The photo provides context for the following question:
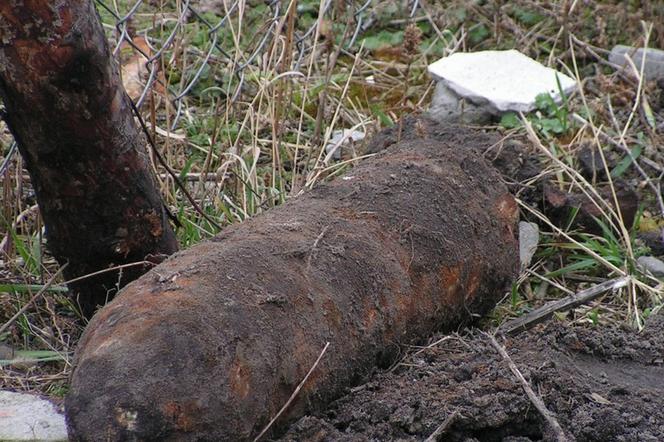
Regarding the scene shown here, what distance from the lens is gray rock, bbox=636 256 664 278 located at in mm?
3352

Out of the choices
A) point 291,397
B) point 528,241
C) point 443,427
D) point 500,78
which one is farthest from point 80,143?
point 500,78

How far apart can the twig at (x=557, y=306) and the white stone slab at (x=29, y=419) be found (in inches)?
47.2

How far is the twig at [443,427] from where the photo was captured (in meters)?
1.96

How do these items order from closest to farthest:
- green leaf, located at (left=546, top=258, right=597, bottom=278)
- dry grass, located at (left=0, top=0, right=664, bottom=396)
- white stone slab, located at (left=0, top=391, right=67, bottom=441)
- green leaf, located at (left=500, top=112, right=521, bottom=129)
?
white stone slab, located at (left=0, top=391, right=67, bottom=441), dry grass, located at (left=0, top=0, right=664, bottom=396), green leaf, located at (left=546, top=258, right=597, bottom=278), green leaf, located at (left=500, top=112, right=521, bottom=129)

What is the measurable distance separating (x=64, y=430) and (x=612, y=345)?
143 cm

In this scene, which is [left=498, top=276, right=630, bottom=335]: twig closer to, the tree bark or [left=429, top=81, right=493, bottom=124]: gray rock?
the tree bark

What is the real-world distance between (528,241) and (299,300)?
4.92 ft

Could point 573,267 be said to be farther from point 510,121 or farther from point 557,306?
point 510,121

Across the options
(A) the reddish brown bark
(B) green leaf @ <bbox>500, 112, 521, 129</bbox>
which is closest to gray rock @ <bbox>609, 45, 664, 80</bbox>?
(B) green leaf @ <bbox>500, 112, 521, 129</bbox>

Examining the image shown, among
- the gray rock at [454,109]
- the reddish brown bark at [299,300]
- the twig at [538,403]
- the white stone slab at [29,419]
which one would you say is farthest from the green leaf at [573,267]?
the white stone slab at [29,419]

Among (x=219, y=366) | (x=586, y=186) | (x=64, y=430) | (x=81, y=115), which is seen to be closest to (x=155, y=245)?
(x=81, y=115)

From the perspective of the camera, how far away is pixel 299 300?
2.11 metres

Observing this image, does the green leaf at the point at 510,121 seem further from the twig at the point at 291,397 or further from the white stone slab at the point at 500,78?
the twig at the point at 291,397

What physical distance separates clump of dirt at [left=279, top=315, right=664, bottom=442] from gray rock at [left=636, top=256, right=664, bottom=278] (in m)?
0.91
